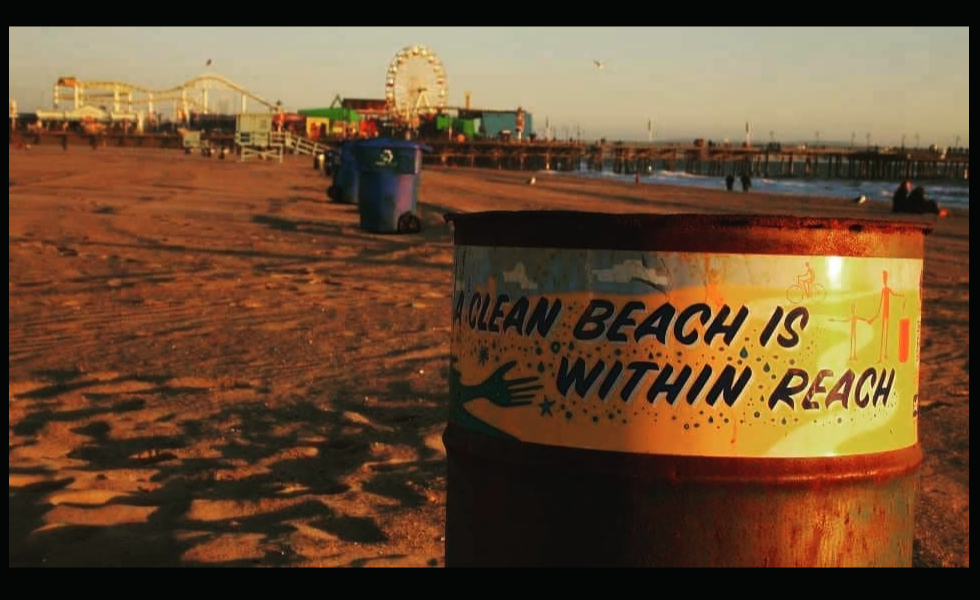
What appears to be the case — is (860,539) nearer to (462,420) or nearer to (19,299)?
(462,420)

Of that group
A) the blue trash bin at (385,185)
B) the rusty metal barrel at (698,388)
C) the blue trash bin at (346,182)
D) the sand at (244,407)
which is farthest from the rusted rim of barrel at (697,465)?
the blue trash bin at (346,182)

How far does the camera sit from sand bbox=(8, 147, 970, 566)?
385 cm

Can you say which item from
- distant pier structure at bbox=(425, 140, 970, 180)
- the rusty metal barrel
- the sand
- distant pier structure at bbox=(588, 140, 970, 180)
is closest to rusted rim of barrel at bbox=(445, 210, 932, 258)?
the rusty metal barrel

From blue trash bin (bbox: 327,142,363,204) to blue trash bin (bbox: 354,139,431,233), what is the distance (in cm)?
544

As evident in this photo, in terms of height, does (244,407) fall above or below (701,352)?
below

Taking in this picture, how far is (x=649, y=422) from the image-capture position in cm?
188

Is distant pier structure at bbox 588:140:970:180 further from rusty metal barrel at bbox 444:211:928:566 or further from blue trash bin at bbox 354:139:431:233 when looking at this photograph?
rusty metal barrel at bbox 444:211:928:566

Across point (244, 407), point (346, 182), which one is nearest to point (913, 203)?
point (346, 182)

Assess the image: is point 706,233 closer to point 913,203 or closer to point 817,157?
point 913,203

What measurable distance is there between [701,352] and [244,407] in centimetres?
400

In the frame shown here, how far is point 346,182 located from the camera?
2094 cm

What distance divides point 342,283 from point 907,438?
8.17 meters

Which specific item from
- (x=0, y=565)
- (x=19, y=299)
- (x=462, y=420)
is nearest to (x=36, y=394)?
(x=0, y=565)

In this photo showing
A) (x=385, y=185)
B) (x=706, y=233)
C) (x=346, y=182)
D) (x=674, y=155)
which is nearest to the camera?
(x=706, y=233)
